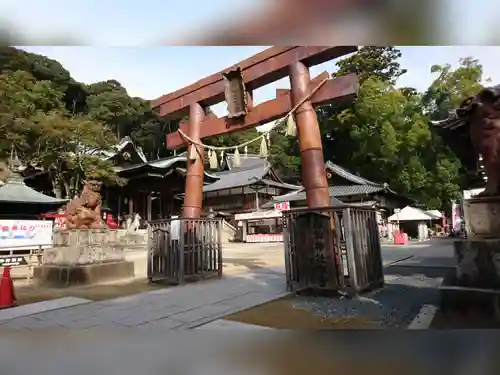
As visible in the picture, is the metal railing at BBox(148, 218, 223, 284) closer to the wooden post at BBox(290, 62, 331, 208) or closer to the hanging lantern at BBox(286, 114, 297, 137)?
the hanging lantern at BBox(286, 114, 297, 137)

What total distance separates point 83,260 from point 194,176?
3.32 meters

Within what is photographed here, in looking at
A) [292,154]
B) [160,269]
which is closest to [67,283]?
[160,269]

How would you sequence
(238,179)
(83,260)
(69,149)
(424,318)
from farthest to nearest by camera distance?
(238,179)
(69,149)
(83,260)
(424,318)

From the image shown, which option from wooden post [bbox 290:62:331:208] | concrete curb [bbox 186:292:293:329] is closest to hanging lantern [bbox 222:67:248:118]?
wooden post [bbox 290:62:331:208]

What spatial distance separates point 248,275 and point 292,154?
1443 inches

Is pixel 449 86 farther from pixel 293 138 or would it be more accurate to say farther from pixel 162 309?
pixel 162 309

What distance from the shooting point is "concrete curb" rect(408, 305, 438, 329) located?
13.9ft

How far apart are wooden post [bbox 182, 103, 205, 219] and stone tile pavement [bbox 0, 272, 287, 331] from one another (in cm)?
192

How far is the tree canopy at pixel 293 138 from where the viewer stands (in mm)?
21016

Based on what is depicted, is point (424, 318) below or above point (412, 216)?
below

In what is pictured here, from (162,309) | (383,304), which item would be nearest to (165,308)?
(162,309)

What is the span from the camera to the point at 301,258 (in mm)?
6609

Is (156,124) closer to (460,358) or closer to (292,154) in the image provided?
(292,154)

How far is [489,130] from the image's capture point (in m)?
4.91
